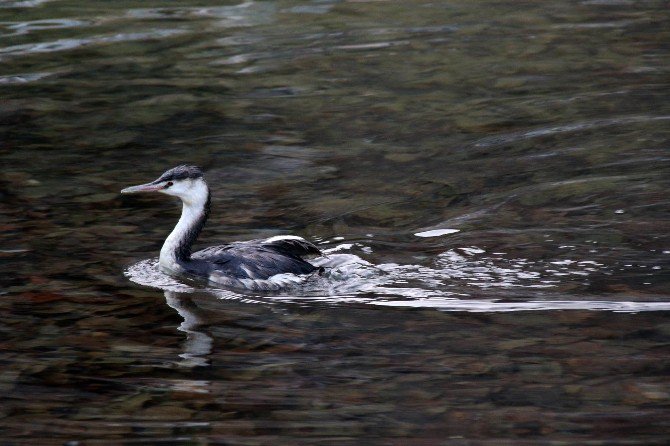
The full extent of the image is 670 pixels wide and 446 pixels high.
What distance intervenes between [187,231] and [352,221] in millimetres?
1855

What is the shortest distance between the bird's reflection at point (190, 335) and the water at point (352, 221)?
0.03 m

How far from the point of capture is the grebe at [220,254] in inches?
375

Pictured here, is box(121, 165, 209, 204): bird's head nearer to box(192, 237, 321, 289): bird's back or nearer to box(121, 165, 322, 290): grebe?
box(121, 165, 322, 290): grebe

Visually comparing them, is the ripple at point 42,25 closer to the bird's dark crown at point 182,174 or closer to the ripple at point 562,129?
the ripple at point 562,129

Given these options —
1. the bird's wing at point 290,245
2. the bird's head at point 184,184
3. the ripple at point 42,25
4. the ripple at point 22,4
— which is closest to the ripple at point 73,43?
the ripple at point 42,25

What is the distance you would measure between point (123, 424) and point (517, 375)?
2.42 m

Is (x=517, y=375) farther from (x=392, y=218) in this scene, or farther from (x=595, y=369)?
(x=392, y=218)

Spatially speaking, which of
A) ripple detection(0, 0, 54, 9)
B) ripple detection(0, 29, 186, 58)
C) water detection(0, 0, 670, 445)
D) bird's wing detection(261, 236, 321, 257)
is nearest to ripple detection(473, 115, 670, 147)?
water detection(0, 0, 670, 445)

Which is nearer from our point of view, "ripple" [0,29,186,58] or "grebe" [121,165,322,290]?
"grebe" [121,165,322,290]

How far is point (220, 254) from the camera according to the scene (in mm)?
9695

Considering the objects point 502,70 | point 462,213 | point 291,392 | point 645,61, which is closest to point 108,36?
point 502,70

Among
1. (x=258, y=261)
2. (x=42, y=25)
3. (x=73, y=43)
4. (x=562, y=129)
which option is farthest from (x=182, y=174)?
(x=42, y=25)

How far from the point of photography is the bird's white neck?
32.1 ft

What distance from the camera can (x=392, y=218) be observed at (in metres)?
11.3
